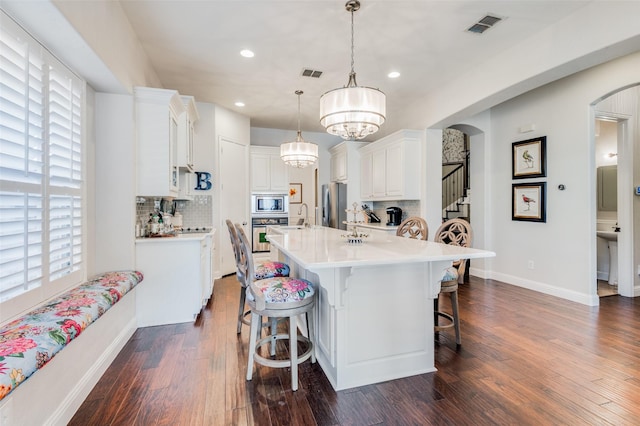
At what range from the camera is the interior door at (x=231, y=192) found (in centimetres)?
→ 530

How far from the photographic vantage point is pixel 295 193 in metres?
7.56

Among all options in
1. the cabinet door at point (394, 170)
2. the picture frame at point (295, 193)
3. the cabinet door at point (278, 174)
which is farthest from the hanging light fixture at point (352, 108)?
the picture frame at point (295, 193)

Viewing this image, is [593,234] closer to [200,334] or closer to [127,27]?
[200,334]

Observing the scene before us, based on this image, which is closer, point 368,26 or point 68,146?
point 68,146

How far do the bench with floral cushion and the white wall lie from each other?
191 inches

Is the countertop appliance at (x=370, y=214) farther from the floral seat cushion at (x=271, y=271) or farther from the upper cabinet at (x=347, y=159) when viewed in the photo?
the floral seat cushion at (x=271, y=271)

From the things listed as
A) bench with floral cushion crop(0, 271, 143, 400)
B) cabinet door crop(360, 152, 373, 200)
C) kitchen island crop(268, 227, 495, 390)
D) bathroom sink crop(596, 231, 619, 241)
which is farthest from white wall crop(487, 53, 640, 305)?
bench with floral cushion crop(0, 271, 143, 400)

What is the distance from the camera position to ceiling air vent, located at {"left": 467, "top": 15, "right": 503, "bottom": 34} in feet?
9.18

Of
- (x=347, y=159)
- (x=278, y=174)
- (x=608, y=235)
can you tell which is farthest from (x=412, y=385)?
(x=278, y=174)

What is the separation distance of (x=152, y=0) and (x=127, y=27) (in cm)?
44

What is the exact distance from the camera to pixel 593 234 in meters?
3.63

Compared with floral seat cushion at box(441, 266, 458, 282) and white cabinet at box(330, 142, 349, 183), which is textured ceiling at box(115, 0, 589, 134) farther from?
floral seat cushion at box(441, 266, 458, 282)

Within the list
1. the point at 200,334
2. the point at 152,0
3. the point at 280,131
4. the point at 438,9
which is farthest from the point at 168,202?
the point at 438,9

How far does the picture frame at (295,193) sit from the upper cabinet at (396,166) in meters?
2.20
